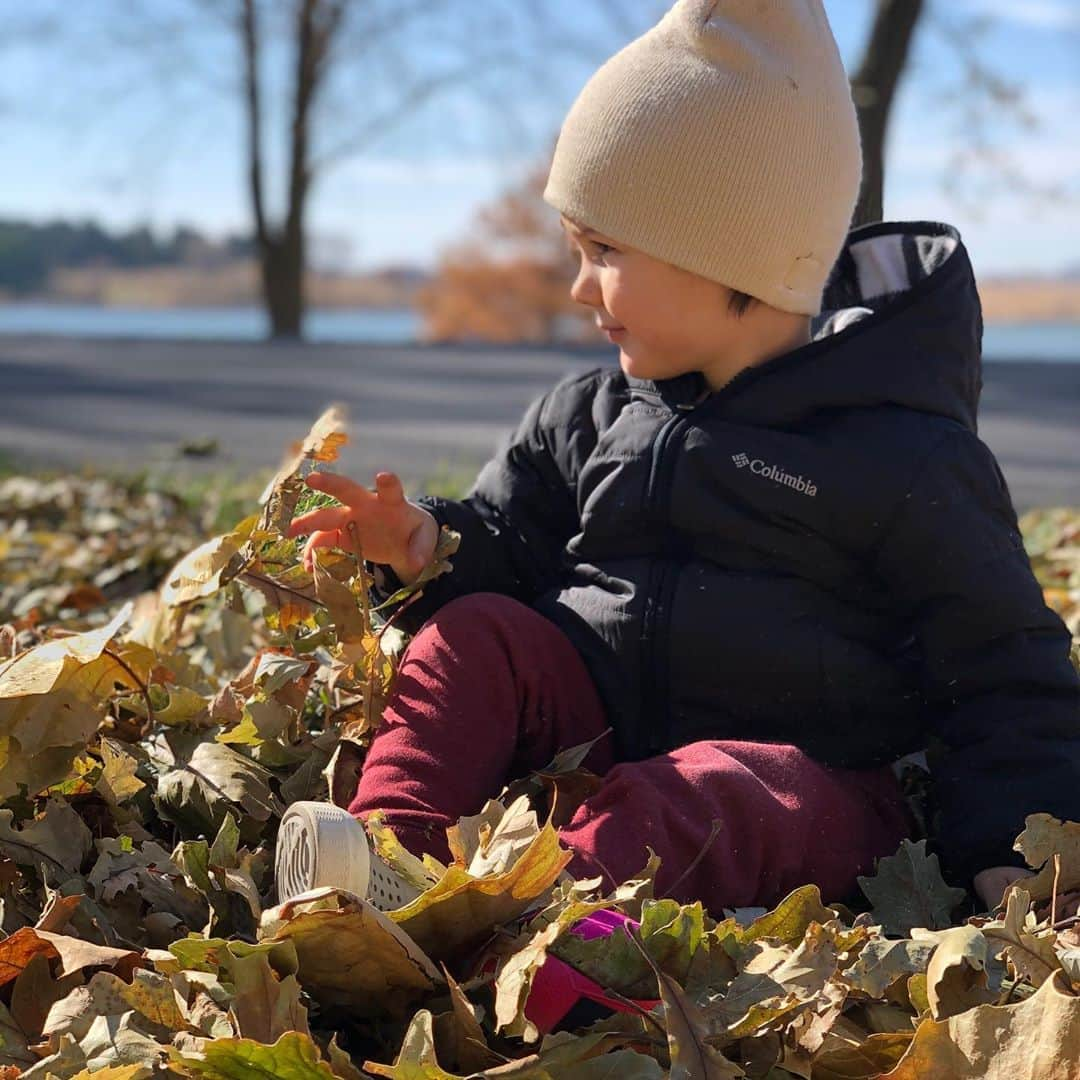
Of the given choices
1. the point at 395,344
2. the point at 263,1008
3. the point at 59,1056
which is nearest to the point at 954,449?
the point at 263,1008

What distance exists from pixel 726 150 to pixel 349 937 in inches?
57.9

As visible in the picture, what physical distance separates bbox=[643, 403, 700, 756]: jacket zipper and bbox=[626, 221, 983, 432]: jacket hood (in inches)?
5.2

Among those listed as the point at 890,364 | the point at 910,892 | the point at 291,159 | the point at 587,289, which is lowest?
the point at 910,892

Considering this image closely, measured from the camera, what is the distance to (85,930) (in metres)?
1.93

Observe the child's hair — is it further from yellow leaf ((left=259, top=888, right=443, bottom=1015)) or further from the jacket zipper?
yellow leaf ((left=259, top=888, right=443, bottom=1015))

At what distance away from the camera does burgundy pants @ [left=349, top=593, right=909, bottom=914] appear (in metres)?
2.10

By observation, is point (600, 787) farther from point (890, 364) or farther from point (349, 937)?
point (890, 364)

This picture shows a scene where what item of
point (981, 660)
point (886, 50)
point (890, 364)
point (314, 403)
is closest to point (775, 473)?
point (890, 364)

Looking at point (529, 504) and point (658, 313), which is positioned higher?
point (658, 313)

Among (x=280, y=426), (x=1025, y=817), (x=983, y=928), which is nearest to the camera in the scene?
(x=983, y=928)

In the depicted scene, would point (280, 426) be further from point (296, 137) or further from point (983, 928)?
point (296, 137)

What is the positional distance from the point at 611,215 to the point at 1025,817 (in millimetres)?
1170

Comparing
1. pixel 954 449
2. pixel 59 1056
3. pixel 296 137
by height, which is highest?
pixel 296 137

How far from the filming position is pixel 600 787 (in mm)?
2254
